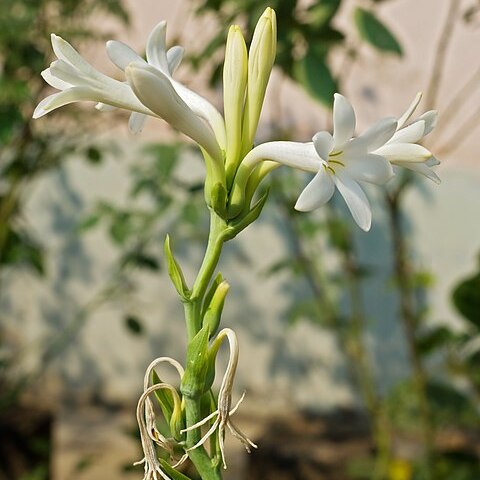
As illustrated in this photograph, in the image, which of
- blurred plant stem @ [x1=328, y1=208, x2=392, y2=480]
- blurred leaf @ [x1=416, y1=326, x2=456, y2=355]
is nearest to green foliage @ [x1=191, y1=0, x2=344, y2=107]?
blurred leaf @ [x1=416, y1=326, x2=456, y2=355]

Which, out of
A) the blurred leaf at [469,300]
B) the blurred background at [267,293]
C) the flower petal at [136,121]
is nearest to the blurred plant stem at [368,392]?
the blurred background at [267,293]

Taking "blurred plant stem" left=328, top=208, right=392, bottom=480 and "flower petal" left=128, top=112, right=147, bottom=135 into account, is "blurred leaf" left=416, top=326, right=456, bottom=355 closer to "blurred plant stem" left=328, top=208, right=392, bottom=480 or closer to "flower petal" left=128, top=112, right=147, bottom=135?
"blurred plant stem" left=328, top=208, right=392, bottom=480

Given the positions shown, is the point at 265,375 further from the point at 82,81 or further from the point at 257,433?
the point at 82,81

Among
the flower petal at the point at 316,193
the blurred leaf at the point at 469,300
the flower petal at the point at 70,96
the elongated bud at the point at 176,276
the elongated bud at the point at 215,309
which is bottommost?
the blurred leaf at the point at 469,300

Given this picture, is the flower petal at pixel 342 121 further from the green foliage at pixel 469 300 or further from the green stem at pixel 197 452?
the green foliage at pixel 469 300

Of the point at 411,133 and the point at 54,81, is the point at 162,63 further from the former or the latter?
the point at 411,133

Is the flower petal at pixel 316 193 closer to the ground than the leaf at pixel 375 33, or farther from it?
closer to the ground
